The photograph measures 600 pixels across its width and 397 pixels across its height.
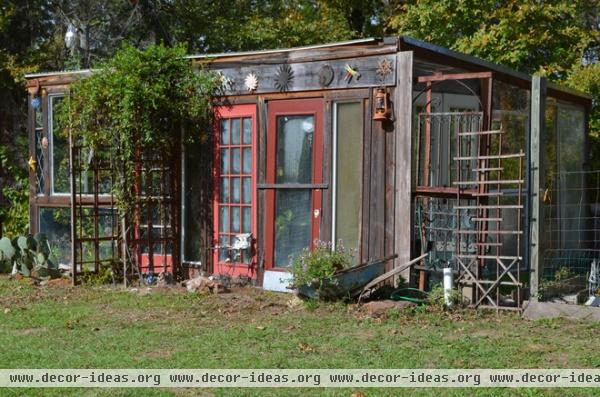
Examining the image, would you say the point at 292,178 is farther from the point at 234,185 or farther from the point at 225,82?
the point at 225,82

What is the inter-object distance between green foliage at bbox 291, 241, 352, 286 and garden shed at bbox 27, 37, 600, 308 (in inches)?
27.3

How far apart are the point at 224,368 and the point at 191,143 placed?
565 centimetres

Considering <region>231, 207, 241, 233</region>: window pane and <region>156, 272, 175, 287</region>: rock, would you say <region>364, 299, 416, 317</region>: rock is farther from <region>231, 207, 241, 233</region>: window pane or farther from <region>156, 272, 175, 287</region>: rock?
<region>156, 272, 175, 287</region>: rock

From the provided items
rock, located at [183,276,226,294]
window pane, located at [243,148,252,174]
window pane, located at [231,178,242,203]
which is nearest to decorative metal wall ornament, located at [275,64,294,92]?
window pane, located at [243,148,252,174]

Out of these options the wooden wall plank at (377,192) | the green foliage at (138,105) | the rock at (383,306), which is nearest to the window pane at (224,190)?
the green foliage at (138,105)

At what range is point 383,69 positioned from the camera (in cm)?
966

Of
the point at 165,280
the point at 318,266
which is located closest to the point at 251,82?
the point at 165,280

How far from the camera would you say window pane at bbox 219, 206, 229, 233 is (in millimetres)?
11219

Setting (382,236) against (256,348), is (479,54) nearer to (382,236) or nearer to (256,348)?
(382,236)

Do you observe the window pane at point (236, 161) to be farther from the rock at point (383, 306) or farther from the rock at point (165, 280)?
the rock at point (383, 306)

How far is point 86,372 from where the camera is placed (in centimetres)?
620

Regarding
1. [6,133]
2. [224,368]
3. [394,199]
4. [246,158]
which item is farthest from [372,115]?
[6,133]

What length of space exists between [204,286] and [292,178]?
1.74m

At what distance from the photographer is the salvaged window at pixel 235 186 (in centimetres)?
1094
